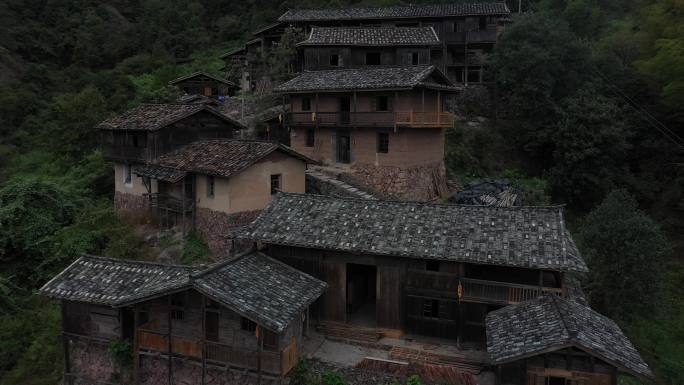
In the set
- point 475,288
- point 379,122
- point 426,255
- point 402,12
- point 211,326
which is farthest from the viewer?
point 402,12

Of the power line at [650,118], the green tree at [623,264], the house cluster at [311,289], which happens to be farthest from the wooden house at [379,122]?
the power line at [650,118]

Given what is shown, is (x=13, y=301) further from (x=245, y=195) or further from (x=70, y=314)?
(x=245, y=195)

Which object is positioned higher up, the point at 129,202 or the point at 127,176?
the point at 127,176

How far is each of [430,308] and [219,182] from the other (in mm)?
11475

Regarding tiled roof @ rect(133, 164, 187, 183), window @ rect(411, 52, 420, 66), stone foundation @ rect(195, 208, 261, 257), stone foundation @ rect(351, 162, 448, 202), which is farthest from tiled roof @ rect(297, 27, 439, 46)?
stone foundation @ rect(195, 208, 261, 257)

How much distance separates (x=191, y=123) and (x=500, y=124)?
2471 centimetres

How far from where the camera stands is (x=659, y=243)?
23.4 meters

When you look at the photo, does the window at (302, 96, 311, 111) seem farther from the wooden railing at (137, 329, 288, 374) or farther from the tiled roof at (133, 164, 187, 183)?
the wooden railing at (137, 329, 288, 374)

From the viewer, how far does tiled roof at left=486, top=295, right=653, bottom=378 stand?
13344 mm

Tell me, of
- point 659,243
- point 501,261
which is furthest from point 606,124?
point 501,261

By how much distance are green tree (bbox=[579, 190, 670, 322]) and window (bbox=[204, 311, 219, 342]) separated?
55.6ft

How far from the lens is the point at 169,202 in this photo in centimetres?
2611

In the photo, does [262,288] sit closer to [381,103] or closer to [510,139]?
[381,103]

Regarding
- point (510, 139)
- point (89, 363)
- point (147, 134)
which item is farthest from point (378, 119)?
point (89, 363)
